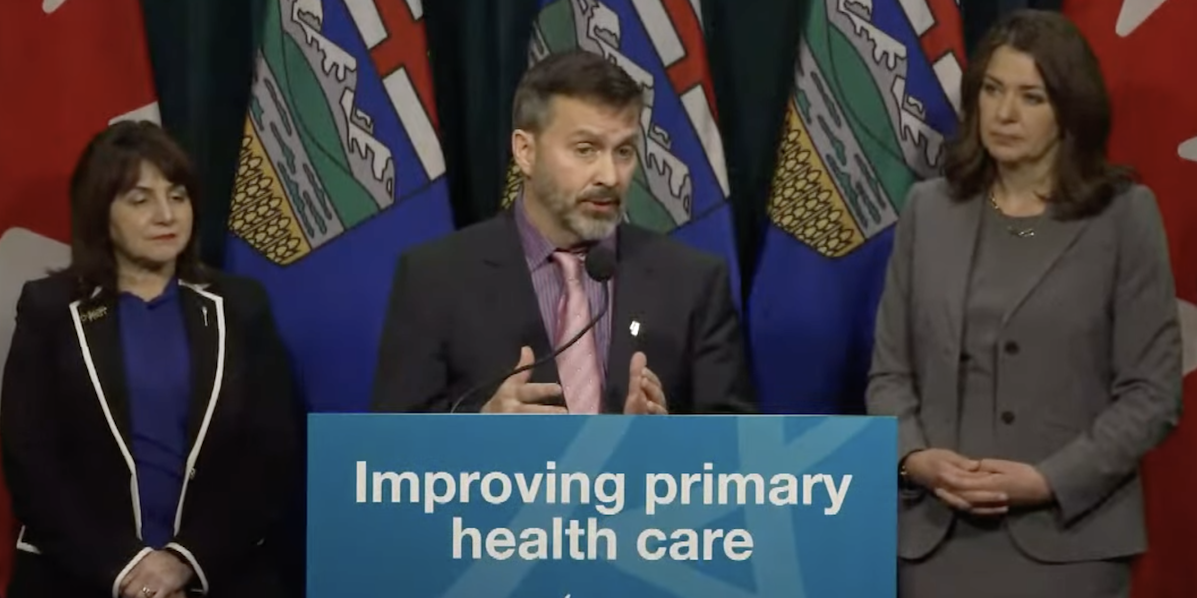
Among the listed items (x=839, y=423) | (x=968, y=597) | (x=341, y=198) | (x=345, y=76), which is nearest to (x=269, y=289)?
(x=341, y=198)

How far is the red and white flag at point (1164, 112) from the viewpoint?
3.10 meters

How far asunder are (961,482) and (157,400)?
139 centimetres

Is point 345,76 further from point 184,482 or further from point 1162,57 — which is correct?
point 1162,57

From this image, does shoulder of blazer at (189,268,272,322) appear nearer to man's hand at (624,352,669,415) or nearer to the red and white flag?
man's hand at (624,352,669,415)

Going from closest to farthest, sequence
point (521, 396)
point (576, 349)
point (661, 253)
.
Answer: point (521, 396) < point (576, 349) < point (661, 253)

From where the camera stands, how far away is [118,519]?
274 cm

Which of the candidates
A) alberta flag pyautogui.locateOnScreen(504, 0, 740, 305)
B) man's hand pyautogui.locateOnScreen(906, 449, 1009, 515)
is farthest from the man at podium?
alberta flag pyautogui.locateOnScreen(504, 0, 740, 305)

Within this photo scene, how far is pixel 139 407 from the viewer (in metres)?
2.79

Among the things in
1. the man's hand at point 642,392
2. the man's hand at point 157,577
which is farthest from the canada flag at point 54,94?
the man's hand at point 642,392

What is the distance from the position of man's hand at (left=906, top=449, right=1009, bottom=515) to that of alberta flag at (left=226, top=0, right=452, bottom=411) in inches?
43.2

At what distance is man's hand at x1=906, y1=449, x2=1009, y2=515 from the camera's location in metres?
2.50

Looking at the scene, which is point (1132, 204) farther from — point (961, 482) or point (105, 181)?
point (105, 181)

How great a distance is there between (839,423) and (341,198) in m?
1.69

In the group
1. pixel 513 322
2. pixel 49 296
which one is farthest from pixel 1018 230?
pixel 49 296
